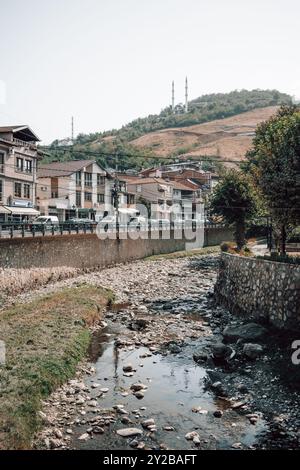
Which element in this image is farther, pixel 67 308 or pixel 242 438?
pixel 67 308

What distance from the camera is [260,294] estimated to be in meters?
22.5

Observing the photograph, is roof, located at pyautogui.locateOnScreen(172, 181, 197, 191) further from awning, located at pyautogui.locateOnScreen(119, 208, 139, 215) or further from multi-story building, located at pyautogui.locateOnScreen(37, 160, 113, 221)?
multi-story building, located at pyautogui.locateOnScreen(37, 160, 113, 221)

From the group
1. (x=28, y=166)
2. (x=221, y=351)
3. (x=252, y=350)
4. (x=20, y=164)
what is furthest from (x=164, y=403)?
(x=28, y=166)

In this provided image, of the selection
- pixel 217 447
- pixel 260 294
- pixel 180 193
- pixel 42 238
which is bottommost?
pixel 217 447

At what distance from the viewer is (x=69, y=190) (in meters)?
70.9

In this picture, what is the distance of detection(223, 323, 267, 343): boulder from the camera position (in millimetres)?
19328

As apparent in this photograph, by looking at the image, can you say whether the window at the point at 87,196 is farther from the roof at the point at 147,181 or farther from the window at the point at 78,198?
the roof at the point at 147,181

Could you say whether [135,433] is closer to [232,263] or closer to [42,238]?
[232,263]

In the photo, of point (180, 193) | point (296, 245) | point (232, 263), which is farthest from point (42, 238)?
point (180, 193)

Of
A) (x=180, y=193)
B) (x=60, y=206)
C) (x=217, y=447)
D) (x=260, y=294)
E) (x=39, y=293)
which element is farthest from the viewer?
(x=180, y=193)

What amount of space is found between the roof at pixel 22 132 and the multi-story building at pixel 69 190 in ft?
35.0

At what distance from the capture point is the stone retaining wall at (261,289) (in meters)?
19.0

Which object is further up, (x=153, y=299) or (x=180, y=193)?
(x=180, y=193)

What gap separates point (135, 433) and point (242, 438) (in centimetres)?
290
